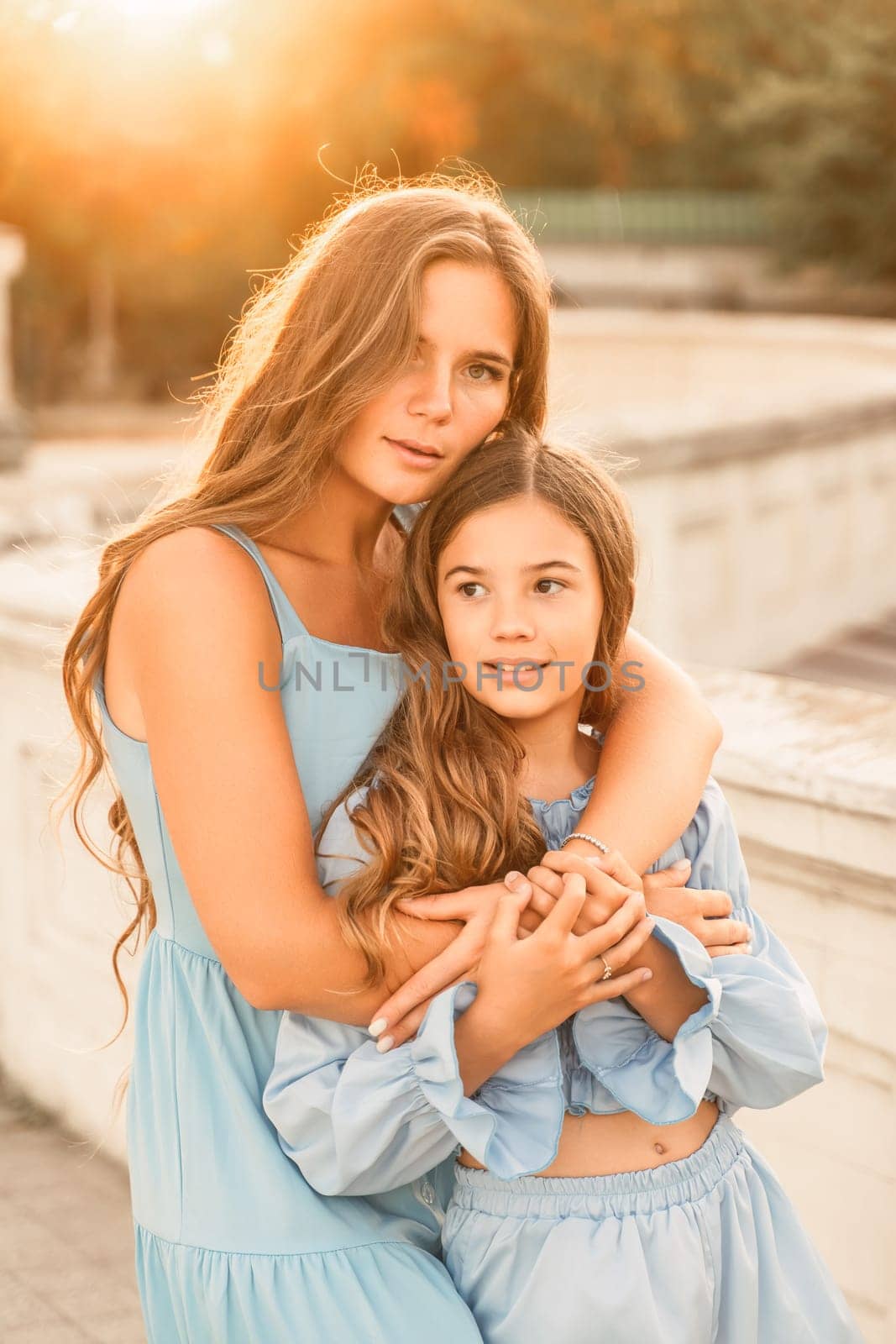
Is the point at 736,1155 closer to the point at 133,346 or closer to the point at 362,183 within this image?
the point at 362,183

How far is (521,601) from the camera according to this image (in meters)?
1.88

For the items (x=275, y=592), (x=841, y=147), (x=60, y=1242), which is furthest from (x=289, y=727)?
(x=841, y=147)

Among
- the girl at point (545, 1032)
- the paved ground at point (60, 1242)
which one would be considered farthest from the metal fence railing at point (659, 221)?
the girl at point (545, 1032)

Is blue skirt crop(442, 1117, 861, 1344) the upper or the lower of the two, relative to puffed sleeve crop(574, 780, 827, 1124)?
lower

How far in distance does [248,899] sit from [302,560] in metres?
0.49

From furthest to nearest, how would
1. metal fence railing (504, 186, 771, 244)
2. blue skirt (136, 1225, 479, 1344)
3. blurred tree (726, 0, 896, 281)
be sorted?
metal fence railing (504, 186, 771, 244) < blurred tree (726, 0, 896, 281) < blue skirt (136, 1225, 479, 1344)

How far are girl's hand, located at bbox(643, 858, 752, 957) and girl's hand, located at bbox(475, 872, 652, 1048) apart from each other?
0.32ft

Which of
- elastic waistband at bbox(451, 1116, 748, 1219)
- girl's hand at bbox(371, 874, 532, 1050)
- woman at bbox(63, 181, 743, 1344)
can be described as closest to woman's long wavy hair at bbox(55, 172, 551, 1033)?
woman at bbox(63, 181, 743, 1344)

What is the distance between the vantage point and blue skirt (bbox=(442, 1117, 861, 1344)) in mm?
1714

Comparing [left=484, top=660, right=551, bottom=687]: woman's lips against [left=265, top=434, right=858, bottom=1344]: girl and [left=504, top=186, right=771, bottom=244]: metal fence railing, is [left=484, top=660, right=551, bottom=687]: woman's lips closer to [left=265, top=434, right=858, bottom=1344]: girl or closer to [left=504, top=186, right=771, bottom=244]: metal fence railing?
[left=265, top=434, right=858, bottom=1344]: girl

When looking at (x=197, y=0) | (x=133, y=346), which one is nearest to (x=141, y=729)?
(x=197, y=0)

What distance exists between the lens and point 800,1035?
1.79m

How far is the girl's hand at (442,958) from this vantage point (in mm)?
1715

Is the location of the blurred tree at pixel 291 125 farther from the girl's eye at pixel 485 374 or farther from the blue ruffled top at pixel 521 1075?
the blue ruffled top at pixel 521 1075
